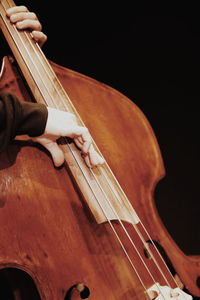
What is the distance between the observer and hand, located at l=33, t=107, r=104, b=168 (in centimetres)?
67

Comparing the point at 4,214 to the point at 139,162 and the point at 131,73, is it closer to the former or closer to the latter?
the point at 139,162

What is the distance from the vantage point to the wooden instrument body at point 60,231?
623 mm

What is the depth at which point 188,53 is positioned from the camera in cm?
129

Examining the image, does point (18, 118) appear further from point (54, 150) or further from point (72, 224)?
point (72, 224)

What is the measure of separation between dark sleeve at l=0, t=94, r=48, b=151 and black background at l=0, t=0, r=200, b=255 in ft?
2.43

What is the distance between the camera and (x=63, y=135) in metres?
0.69

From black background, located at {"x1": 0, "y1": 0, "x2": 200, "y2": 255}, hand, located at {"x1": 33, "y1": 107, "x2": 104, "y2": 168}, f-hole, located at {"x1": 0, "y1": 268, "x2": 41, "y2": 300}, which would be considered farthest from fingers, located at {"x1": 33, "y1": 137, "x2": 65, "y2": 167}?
black background, located at {"x1": 0, "y1": 0, "x2": 200, "y2": 255}

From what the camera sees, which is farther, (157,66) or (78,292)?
(157,66)

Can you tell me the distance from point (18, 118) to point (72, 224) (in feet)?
0.90

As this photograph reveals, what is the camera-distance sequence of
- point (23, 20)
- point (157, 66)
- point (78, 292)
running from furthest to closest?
point (157, 66)
point (23, 20)
point (78, 292)

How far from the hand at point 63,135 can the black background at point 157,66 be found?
0.71 meters

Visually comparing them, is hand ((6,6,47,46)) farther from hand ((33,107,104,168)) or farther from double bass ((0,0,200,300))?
hand ((33,107,104,168))

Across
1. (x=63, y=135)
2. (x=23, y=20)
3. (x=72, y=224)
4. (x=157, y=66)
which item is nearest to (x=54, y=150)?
(x=63, y=135)

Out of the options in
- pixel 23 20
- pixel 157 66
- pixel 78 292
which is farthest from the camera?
pixel 157 66
